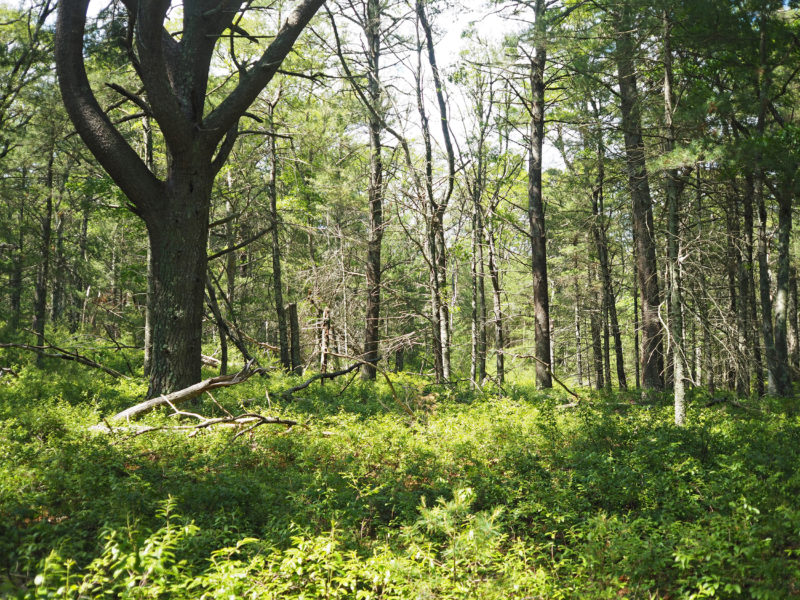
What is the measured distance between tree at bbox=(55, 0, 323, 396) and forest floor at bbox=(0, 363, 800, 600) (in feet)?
3.89

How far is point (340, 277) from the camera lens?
1386cm

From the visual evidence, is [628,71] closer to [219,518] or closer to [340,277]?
[340,277]

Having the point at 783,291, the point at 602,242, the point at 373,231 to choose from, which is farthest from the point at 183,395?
the point at 602,242

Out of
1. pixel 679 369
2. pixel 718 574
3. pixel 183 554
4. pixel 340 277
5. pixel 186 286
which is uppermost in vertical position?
pixel 340 277

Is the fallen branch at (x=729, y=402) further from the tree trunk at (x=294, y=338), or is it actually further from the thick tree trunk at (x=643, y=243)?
the tree trunk at (x=294, y=338)

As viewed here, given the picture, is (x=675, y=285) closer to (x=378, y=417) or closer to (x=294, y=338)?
(x=378, y=417)

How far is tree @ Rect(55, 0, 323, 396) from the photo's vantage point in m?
6.24

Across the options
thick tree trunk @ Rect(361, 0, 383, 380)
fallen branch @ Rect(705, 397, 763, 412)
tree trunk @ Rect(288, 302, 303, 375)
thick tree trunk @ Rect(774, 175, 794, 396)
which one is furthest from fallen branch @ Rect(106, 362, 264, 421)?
thick tree trunk @ Rect(774, 175, 794, 396)

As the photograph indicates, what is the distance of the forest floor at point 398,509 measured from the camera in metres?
3.08

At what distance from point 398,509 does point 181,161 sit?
5212mm

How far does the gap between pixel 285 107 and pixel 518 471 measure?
1581 cm

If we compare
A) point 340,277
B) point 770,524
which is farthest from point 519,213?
Result: point 770,524

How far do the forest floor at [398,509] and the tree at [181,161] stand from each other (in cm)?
119

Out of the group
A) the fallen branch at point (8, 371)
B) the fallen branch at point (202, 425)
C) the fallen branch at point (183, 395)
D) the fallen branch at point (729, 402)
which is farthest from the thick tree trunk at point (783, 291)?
the fallen branch at point (8, 371)
